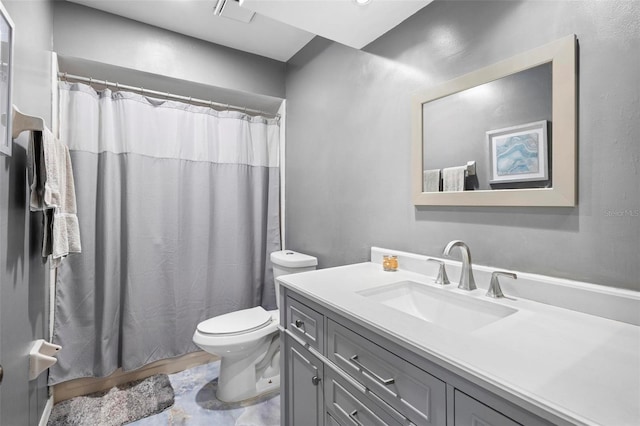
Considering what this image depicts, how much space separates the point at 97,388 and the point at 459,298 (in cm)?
236

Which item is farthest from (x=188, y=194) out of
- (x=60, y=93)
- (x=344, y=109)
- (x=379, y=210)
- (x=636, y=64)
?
(x=636, y=64)

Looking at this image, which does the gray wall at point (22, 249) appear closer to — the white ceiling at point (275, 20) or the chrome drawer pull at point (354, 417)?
the white ceiling at point (275, 20)

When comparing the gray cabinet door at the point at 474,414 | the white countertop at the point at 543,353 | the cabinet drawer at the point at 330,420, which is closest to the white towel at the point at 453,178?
the white countertop at the point at 543,353

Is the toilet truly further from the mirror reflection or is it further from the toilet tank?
the mirror reflection

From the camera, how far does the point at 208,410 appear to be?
1.86 m

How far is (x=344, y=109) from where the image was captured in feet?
6.56

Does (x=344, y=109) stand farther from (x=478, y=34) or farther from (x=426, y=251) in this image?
(x=426, y=251)

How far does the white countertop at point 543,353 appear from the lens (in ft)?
1.81

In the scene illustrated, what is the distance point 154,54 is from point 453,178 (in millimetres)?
2083

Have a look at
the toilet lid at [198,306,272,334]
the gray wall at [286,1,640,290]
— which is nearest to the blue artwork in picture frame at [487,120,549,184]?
the gray wall at [286,1,640,290]

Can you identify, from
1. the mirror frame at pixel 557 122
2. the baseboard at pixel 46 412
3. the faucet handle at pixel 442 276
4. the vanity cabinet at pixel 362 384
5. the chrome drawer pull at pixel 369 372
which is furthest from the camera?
the baseboard at pixel 46 412

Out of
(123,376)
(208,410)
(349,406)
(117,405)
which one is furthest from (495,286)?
(123,376)

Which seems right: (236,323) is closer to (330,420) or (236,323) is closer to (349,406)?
(330,420)

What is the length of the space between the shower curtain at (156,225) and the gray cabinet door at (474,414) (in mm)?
2051
